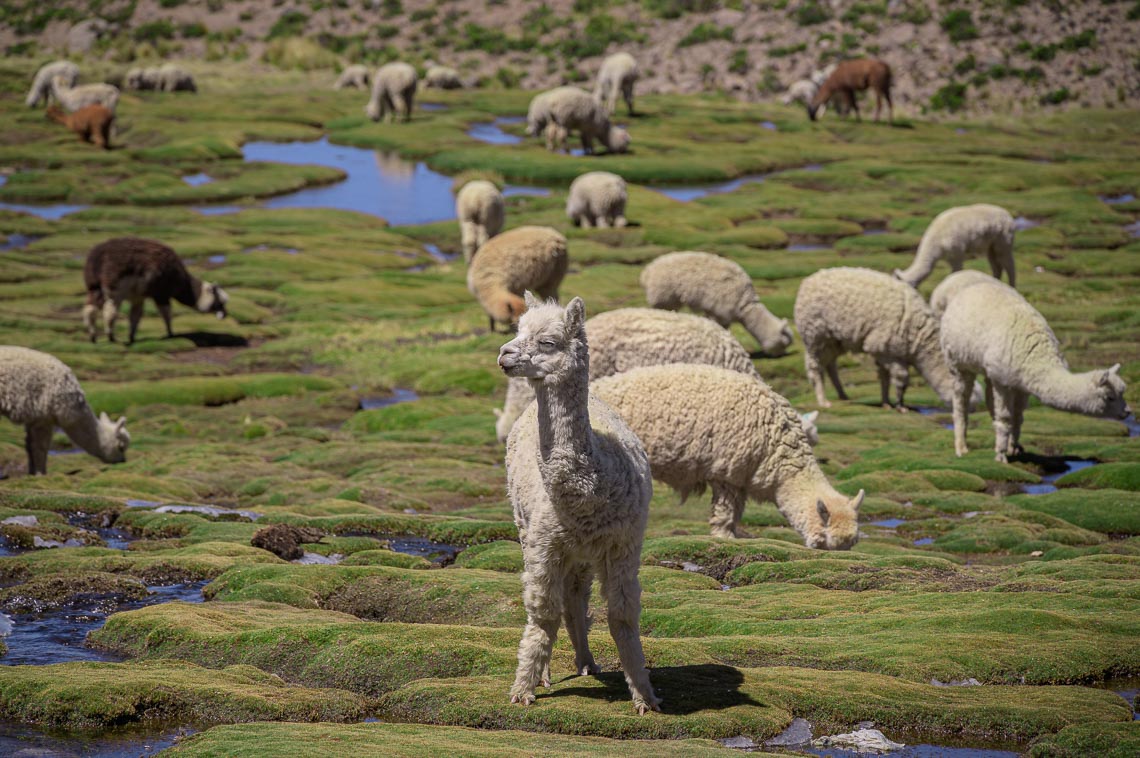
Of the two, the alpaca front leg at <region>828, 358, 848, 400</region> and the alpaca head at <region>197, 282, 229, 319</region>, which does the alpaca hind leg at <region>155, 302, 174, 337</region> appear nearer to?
the alpaca head at <region>197, 282, 229, 319</region>

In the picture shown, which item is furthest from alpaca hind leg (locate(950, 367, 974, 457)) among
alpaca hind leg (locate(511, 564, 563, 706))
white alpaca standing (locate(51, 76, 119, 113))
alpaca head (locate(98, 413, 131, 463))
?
white alpaca standing (locate(51, 76, 119, 113))

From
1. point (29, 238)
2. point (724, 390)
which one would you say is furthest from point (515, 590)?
point (29, 238)

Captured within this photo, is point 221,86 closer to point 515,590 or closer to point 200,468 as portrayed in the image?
point 200,468

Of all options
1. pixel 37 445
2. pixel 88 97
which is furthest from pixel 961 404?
pixel 88 97

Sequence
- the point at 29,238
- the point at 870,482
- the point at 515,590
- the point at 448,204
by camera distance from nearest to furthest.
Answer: the point at 515,590 < the point at 870,482 < the point at 29,238 < the point at 448,204

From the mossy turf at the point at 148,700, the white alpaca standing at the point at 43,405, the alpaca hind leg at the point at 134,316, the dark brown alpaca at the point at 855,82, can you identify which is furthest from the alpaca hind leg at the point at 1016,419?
the dark brown alpaca at the point at 855,82

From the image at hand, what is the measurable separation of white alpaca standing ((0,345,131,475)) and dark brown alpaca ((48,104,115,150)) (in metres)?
58.1

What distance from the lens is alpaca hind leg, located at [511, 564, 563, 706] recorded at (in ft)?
35.3

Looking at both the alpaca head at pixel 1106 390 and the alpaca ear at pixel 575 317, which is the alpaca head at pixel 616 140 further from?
the alpaca ear at pixel 575 317

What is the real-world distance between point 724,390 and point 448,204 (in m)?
53.4

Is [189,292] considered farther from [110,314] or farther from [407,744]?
[407,744]

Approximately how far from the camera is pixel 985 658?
512 inches

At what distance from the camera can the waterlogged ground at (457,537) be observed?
11.6 metres

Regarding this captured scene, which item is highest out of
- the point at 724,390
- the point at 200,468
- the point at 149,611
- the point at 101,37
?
the point at 101,37
